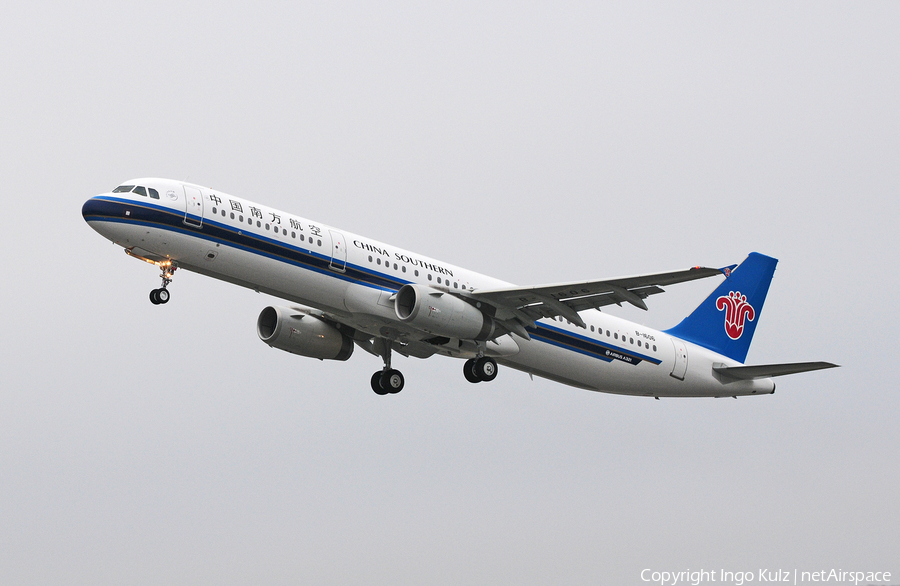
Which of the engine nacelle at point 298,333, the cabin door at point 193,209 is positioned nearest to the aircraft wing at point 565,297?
the engine nacelle at point 298,333

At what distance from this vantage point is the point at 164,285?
31.8 metres

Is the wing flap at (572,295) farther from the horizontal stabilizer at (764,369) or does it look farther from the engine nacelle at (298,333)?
the horizontal stabilizer at (764,369)

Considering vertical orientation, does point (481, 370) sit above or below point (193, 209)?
below

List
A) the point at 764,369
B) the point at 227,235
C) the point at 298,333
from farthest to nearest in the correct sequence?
the point at 764,369
the point at 298,333
the point at 227,235

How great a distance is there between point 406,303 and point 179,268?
6.81 metres

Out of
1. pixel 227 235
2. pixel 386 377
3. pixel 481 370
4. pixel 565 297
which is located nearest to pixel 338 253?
pixel 227 235

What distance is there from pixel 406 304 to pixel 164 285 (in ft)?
23.5

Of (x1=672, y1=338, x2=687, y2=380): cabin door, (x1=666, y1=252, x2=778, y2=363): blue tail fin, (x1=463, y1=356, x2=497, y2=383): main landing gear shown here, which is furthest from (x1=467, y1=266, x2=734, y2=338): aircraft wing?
(x1=666, y1=252, x2=778, y2=363): blue tail fin

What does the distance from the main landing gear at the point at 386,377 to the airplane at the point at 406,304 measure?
0.15ft

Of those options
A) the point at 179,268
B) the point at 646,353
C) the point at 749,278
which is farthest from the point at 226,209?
the point at 749,278

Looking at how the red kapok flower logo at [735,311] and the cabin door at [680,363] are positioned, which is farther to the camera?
the red kapok flower logo at [735,311]

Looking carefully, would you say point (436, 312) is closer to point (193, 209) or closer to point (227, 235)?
point (227, 235)

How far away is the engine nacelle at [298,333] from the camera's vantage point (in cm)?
3734

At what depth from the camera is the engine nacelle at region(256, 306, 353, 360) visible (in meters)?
37.3
